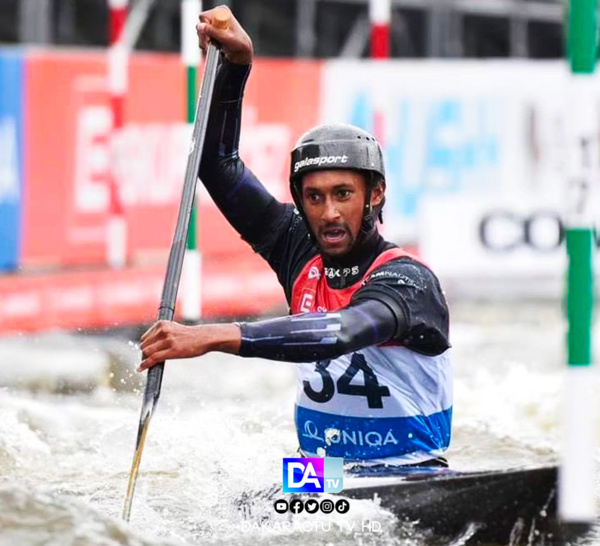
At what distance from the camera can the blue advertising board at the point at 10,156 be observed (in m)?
10.3

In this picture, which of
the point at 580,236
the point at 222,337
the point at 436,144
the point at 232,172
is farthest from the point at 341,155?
the point at 436,144

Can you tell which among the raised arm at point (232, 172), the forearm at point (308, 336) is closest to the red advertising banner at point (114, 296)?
the raised arm at point (232, 172)

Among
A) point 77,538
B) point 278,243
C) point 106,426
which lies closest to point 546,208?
point 106,426

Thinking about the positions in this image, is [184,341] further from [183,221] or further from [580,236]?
[580,236]

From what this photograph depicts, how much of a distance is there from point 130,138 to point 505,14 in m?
5.29

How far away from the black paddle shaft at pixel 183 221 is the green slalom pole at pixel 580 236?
119cm

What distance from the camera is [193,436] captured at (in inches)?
237

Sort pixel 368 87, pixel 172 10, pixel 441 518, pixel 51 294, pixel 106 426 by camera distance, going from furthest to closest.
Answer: pixel 172 10 → pixel 368 87 → pixel 51 294 → pixel 106 426 → pixel 441 518

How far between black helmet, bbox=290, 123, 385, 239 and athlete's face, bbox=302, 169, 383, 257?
0.08 feet

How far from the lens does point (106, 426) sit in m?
6.59

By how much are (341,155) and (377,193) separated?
0.20 meters

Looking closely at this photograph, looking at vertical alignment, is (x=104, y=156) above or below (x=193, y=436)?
above

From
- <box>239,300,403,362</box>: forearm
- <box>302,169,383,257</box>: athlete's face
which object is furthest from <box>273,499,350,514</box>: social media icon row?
<box>302,169,383,257</box>: athlete's face

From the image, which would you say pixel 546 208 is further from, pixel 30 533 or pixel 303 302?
pixel 30 533
